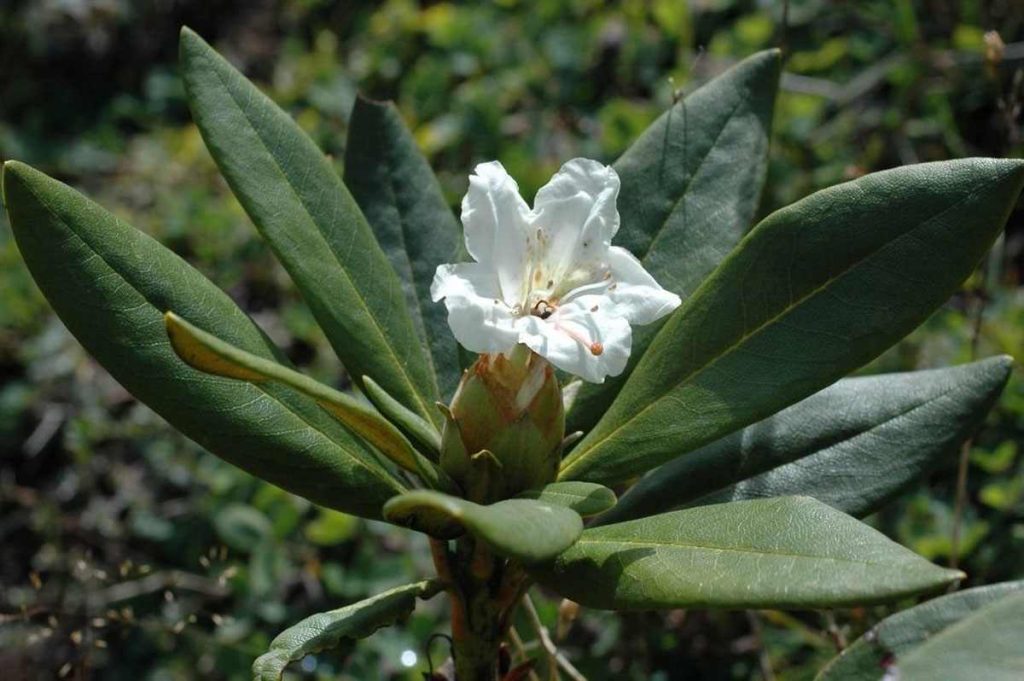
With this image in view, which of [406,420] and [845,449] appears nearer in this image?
[406,420]

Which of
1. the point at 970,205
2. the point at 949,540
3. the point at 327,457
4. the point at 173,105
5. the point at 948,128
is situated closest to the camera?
the point at 970,205

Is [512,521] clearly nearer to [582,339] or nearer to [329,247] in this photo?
[582,339]

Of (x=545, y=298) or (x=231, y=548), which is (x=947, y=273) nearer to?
(x=545, y=298)

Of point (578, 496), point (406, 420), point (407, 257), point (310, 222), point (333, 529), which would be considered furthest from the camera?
point (333, 529)

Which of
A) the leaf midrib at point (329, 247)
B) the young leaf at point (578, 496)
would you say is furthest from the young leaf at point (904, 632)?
the leaf midrib at point (329, 247)

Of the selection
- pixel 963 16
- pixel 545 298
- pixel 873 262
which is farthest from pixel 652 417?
pixel 963 16

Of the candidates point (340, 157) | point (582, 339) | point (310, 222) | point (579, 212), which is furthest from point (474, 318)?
point (340, 157)

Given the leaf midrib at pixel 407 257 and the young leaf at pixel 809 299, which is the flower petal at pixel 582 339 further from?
the leaf midrib at pixel 407 257
